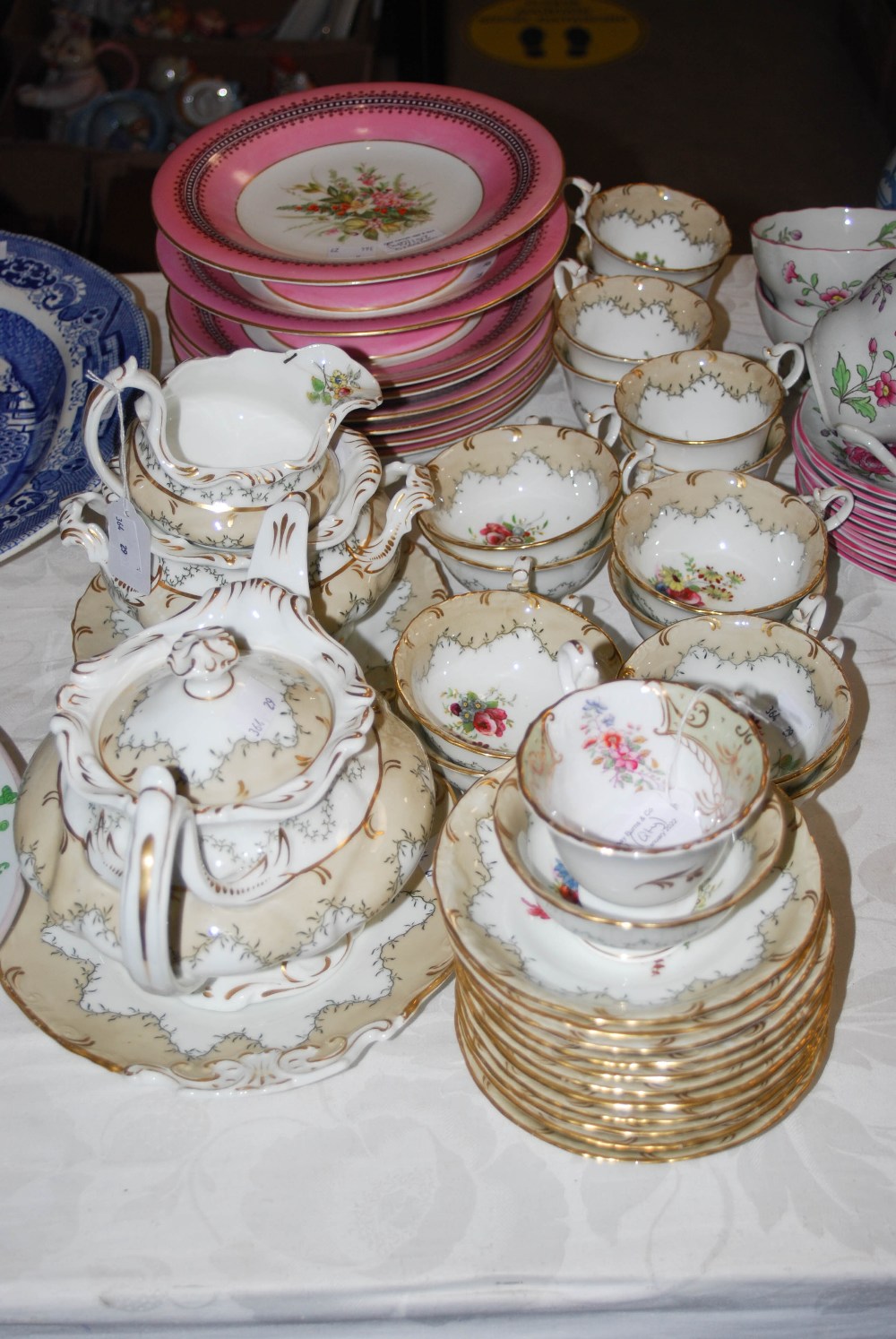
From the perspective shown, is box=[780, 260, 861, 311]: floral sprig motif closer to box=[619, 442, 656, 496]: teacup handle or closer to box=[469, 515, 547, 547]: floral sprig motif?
box=[619, 442, 656, 496]: teacup handle

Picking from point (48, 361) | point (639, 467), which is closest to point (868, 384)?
point (639, 467)

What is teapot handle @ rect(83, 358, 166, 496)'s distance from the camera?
104 centimetres

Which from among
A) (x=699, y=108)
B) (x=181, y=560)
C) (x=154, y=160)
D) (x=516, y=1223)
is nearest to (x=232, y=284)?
(x=181, y=560)

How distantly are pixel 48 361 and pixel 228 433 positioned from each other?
481mm

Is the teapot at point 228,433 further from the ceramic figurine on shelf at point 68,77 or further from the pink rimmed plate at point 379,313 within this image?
the ceramic figurine on shelf at point 68,77

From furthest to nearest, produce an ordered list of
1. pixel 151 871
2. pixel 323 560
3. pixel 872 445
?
1. pixel 872 445
2. pixel 323 560
3. pixel 151 871

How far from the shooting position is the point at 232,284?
1341 millimetres

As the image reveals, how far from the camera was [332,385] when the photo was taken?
3.68 feet

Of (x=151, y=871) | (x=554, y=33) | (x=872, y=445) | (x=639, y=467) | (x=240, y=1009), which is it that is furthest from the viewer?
(x=554, y=33)

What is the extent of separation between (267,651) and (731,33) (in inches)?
158

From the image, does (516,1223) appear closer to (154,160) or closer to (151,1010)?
(151,1010)

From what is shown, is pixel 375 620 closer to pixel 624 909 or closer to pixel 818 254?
pixel 624 909

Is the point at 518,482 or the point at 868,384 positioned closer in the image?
the point at 868,384

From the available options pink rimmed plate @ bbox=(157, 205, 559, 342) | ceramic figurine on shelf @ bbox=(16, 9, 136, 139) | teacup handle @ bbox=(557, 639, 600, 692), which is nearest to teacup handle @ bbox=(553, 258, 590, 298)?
pink rimmed plate @ bbox=(157, 205, 559, 342)
